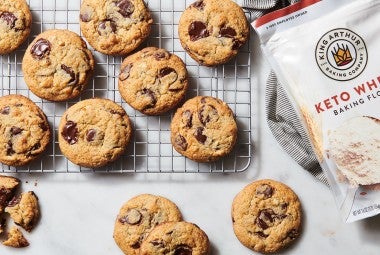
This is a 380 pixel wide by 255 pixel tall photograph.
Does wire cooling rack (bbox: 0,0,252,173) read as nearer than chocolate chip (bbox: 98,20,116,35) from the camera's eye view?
No

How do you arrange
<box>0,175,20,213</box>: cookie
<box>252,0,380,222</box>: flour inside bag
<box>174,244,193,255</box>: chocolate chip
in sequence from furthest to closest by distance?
<box>0,175,20,213</box>: cookie → <box>174,244,193,255</box>: chocolate chip → <box>252,0,380,222</box>: flour inside bag

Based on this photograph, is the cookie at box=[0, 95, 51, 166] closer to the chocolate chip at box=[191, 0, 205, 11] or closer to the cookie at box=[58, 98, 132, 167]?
the cookie at box=[58, 98, 132, 167]

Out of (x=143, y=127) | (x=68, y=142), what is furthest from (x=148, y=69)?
(x=68, y=142)

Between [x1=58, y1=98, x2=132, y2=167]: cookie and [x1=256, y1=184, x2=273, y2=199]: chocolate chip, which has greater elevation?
[x1=58, y1=98, x2=132, y2=167]: cookie

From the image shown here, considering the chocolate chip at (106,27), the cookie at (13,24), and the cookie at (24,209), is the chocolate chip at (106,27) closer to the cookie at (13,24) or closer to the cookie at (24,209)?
the cookie at (13,24)

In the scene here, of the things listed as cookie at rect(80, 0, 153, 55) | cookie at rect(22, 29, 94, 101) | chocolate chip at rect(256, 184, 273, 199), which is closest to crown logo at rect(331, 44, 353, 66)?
chocolate chip at rect(256, 184, 273, 199)

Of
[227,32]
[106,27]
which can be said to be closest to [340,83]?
[227,32]

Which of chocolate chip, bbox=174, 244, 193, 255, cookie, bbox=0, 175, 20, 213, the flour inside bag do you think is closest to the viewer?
the flour inside bag

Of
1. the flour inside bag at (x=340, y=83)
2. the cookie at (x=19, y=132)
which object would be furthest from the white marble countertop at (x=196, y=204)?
the flour inside bag at (x=340, y=83)
